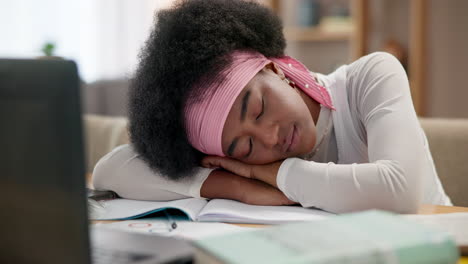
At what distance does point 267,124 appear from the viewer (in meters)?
1.11

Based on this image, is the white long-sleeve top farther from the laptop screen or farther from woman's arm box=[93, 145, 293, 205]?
the laptop screen

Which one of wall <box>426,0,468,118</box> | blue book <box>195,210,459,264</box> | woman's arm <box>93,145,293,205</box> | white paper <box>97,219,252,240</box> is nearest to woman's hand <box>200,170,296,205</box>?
woman's arm <box>93,145,293,205</box>

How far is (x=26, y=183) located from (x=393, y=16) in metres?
3.09

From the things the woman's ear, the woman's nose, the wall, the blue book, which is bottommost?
the wall

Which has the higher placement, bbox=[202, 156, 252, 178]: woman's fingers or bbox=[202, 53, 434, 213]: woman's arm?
bbox=[202, 53, 434, 213]: woman's arm

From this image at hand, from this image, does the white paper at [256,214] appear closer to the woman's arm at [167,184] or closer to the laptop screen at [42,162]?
the woman's arm at [167,184]

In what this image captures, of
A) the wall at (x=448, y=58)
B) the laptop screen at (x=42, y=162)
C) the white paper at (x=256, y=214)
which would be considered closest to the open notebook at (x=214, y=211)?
the white paper at (x=256, y=214)

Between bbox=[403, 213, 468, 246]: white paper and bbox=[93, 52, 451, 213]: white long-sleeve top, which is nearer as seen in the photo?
bbox=[403, 213, 468, 246]: white paper

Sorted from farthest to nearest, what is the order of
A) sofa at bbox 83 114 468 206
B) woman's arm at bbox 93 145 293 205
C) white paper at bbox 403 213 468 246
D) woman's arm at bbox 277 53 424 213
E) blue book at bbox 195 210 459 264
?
sofa at bbox 83 114 468 206 → woman's arm at bbox 93 145 293 205 → woman's arm at bbox 277 53 424 213 → white paper at bbox 403 213 468 246 → blue book at bbox 195 210 459 264

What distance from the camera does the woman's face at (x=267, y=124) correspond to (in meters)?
1.11

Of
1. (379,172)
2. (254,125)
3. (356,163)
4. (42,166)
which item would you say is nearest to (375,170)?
(379,172)

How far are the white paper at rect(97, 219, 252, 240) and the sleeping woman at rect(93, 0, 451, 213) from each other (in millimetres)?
176

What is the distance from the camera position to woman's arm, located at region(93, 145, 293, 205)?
1.13 metres

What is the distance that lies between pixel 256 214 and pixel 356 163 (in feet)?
0.91
